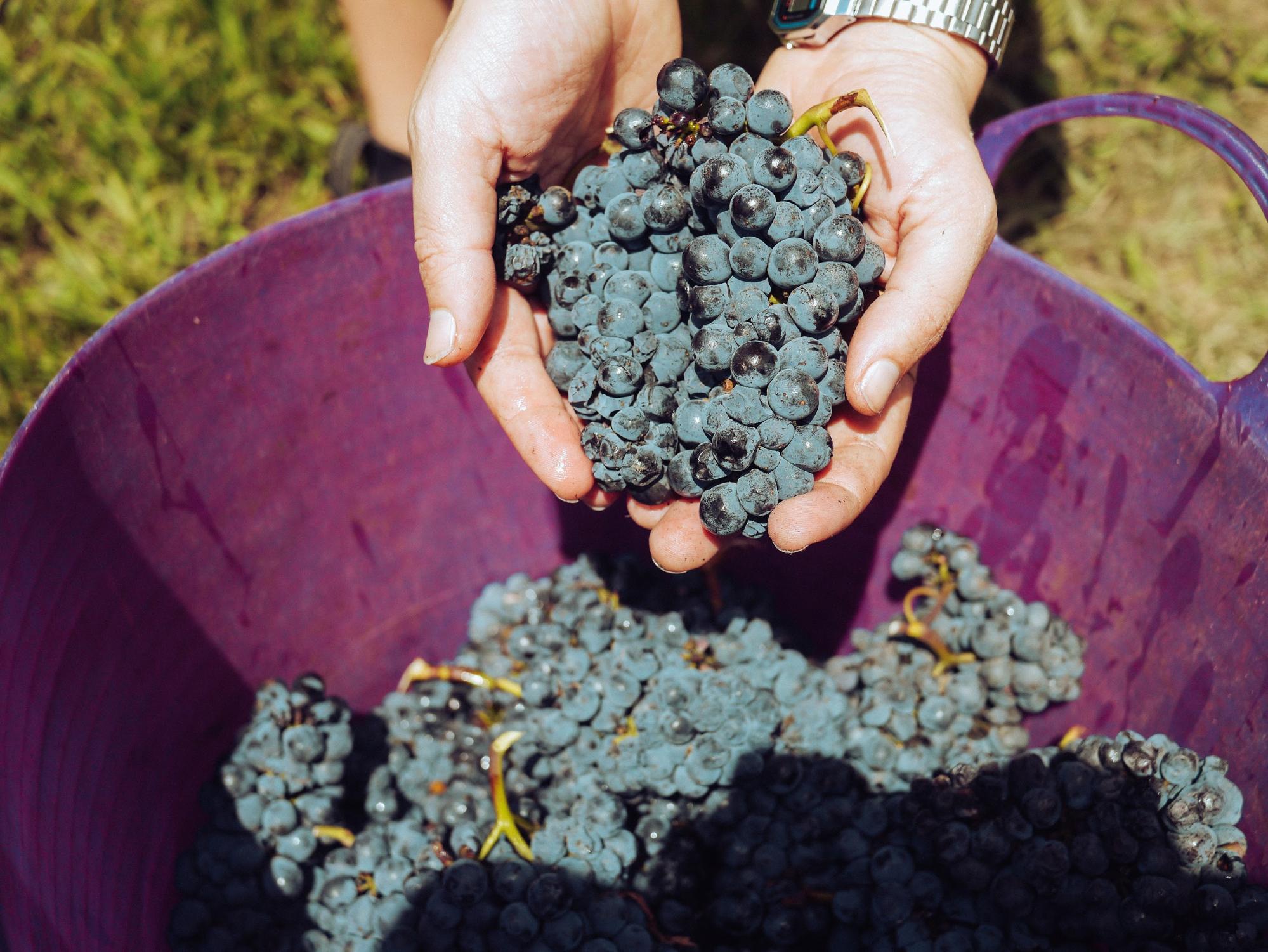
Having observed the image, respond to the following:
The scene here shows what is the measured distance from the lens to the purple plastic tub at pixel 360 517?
149 cm

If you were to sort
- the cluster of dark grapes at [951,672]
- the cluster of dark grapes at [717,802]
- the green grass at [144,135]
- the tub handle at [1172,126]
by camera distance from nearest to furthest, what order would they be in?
the tub handle at [1172,126], the cluster of dark grapes at [717,802], the cluster of dark grapes at [951,672], the green grass at [144,135]

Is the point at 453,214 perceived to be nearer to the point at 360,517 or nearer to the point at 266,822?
the point at 360,517

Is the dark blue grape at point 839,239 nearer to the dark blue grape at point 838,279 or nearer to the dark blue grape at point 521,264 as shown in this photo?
the dark blue grape at point 838,279

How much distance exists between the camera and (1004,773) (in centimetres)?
176

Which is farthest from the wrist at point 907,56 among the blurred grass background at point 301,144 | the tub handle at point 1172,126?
the blurred grass background at point 301,144

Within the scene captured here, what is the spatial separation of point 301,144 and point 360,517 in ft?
5.92

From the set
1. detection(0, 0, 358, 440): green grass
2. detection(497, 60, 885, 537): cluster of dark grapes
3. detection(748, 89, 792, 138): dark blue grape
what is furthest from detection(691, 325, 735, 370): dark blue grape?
detection(0, 0, 358, 440): green grass

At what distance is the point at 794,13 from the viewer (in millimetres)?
1971

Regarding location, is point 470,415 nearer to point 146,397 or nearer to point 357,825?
point 146,397

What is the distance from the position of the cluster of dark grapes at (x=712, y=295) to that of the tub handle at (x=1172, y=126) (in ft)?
1.34

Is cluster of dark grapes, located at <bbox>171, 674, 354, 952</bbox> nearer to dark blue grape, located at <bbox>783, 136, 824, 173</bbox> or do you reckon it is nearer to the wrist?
dark blue grape, located at <bbox>783, 136, 824, 173</bbox>

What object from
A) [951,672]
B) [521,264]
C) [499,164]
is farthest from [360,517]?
[951,672]

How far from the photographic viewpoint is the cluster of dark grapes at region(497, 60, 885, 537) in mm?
1448

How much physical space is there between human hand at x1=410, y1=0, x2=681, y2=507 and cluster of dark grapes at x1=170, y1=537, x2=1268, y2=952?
481 mm
